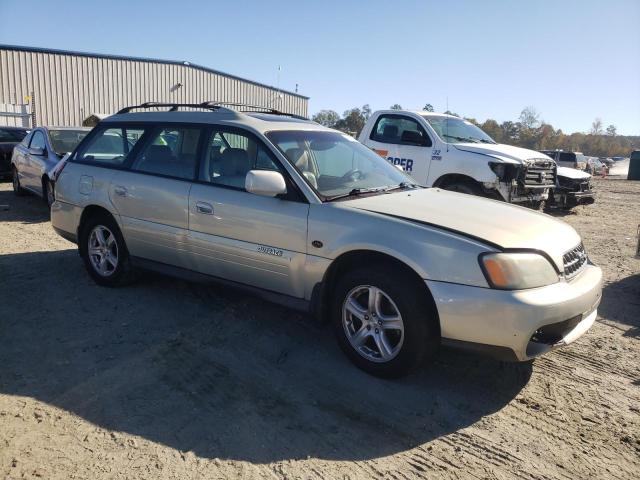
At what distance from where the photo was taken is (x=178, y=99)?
28.4 m

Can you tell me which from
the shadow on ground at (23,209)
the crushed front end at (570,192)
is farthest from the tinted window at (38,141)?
the crushed front end at (570,192)

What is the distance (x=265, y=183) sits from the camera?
147 inches

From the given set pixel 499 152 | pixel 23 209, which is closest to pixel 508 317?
pixel 499 152

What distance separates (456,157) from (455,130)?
3.22ft

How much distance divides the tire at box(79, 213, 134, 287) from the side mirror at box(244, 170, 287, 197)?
2.02 meters

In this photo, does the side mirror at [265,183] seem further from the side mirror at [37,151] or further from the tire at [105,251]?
the side mirror at [37,151]

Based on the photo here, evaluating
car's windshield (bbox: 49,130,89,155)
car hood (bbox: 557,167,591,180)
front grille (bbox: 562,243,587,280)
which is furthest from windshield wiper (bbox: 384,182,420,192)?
car hood (bbox: 557,167,591,180)

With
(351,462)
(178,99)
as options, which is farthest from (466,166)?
(178,99)

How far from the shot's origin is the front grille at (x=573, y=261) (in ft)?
11.3

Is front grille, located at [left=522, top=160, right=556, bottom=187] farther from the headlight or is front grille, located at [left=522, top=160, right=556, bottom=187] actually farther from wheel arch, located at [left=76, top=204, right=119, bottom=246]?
wheel arch, located at [left=76, top=204, right=119, bottom=246]

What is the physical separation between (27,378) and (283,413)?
69.2 inches

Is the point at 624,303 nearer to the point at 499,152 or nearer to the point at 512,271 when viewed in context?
the point at 512,271

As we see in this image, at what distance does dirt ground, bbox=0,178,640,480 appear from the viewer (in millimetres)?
2674

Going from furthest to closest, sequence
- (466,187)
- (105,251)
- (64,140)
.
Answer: (64,140)
(466,187)
(105,251)
